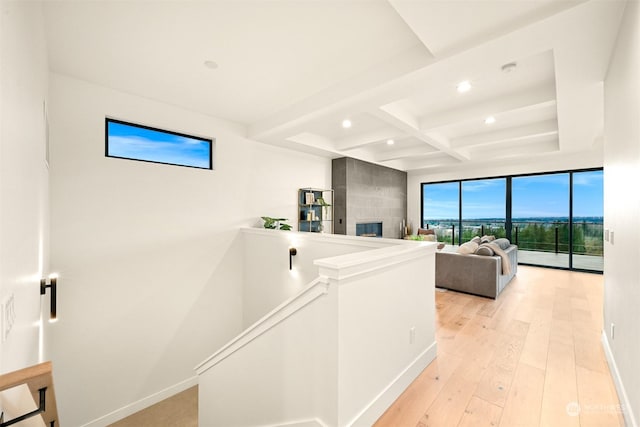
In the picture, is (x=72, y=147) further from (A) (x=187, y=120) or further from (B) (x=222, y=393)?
(B) (x=222, y=393)

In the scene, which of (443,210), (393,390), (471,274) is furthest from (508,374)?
(443,210)

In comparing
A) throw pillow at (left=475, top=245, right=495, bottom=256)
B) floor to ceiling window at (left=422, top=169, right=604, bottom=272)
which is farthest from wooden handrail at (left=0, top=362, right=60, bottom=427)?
floor to ceiling window at (left=422, top=169, right=604, bottom=272)

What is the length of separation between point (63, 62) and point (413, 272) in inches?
149

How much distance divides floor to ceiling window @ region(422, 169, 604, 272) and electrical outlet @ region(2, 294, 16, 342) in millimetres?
8084

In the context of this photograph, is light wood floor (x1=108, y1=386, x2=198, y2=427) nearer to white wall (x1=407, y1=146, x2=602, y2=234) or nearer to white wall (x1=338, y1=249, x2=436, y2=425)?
white wall (x1=338, y1=249, x2=436, y2=425)

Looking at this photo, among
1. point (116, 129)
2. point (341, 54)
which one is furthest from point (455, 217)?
point (116, 129)

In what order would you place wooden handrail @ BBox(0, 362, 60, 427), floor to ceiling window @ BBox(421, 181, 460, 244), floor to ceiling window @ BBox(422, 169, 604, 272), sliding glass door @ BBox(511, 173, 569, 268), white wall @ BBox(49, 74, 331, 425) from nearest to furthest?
wooden handrail @ BBox(0, 362, 60, 427), white wall @ BBox(49, 74, 331, 425), floor to ceiling window @ BBox(422, 169, 604, 272), sliding glass door @ BBox(511, 173, 569, 268), floor to ceiling window @ BBox(421, 181, 460, 244)

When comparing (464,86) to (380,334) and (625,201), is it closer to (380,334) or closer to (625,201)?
(625,201)

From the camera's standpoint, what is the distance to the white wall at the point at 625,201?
1.50 meters

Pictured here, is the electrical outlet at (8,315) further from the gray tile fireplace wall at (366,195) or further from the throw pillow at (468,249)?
the throw pillow at (468,249)

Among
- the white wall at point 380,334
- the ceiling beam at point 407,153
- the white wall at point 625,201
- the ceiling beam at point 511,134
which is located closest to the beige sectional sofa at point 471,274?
the white wall at point 625,201

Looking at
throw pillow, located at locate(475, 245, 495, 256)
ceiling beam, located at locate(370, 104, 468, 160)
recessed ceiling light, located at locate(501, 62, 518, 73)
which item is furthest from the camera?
throw pillow, located at locate(475, 245, 495, 256)

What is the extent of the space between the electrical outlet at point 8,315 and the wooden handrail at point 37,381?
402mm

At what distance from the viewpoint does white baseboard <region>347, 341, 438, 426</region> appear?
5.65 feet
